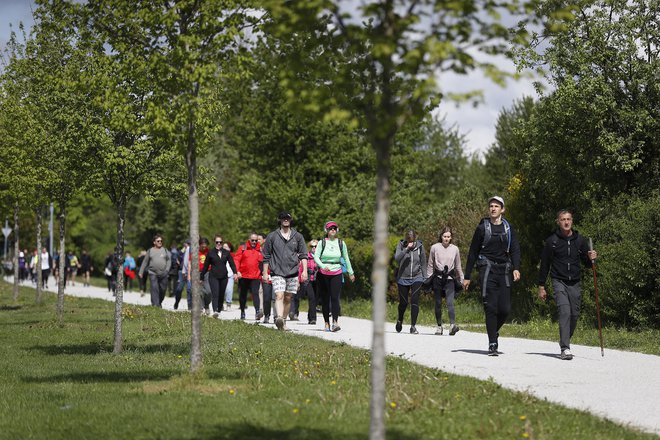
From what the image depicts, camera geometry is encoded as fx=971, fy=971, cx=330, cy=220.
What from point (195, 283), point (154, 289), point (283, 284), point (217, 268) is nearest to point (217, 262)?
point (217, 268)

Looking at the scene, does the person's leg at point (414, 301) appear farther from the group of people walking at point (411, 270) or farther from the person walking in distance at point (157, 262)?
the person walking in distance at point (157, 262)

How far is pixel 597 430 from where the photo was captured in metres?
7.49

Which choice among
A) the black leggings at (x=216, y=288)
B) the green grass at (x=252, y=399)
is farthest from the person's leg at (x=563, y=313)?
the black leggings at (x=216, y=288)

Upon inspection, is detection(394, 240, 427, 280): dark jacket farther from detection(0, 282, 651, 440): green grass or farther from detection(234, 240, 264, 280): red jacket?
detection(234, 240, 264, 280): red jacket

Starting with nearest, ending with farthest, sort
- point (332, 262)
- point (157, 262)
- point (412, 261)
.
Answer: point (412, 261)
point (332, 262)
point (157, 262)

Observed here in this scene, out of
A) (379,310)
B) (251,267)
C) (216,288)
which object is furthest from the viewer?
(216,288)

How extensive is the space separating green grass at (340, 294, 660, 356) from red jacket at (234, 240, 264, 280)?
10.5ft

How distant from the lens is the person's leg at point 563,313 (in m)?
12.4

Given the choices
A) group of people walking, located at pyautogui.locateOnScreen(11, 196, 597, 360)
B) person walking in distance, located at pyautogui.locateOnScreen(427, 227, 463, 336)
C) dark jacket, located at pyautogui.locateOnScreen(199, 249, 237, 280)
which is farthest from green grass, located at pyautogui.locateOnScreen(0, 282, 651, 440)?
dark jacket, located at pyautogui.locateOnScreen(199, 249, 237, 280)

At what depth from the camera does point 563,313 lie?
1262 cm

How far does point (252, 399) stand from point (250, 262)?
12.9m

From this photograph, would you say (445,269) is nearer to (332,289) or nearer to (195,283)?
(332,289)

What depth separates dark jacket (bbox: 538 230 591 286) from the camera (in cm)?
1277

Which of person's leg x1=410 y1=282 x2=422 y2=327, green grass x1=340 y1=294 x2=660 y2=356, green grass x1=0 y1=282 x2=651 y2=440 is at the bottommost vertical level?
green grass x1=0 y1=282 x2=651 y2=440
